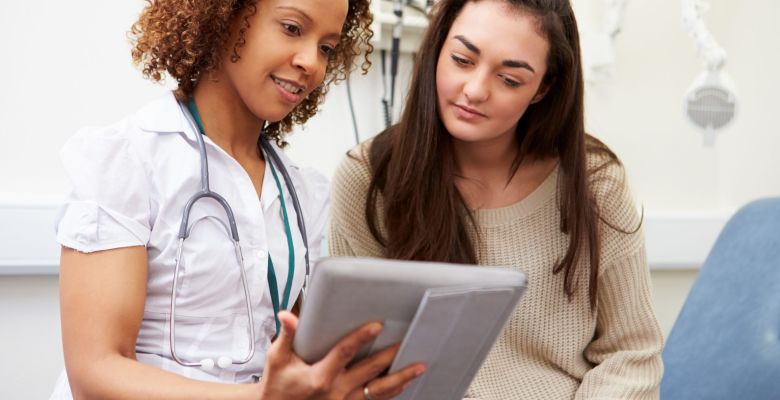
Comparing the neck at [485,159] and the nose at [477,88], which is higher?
the nose at [477,88]

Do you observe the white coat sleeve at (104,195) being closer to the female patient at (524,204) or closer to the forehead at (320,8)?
the forehead at (320,8)

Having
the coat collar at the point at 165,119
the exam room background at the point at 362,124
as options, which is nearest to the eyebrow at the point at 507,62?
the coat collar at the point at 165,119

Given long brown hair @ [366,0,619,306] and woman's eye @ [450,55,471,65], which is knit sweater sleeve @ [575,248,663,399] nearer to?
long brown hair @ [366,0,619,306]

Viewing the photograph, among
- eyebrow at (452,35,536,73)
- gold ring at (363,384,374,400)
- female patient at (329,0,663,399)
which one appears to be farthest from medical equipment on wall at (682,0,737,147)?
gold ring at (363,384,374,400)

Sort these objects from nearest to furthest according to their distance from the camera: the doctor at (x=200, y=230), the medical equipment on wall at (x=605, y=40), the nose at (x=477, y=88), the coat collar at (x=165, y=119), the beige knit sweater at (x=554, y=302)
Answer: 1. the doctor at (x=200, y=230)
2. the coat collar at (x=165, y=119)
3. the nose at (x=477, y=88)
4. the beige knit sweater at (x=554, y=302)
5. the medical equipment on wall at (x=605, y=40)

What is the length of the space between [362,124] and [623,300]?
2.57ft

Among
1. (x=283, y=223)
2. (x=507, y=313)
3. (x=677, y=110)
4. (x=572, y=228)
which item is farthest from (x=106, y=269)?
(x=677, y=110)

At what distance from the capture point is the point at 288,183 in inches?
45.5

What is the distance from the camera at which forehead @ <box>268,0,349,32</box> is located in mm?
1002

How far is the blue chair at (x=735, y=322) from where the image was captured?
150 centimetres

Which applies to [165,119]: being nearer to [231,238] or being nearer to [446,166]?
[231,238]

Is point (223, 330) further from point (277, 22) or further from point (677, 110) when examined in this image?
point (677, 110)

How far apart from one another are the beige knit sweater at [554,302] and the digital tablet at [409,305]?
571 mm

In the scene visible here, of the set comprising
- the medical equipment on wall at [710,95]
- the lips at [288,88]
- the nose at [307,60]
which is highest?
the nose at [307,60]
